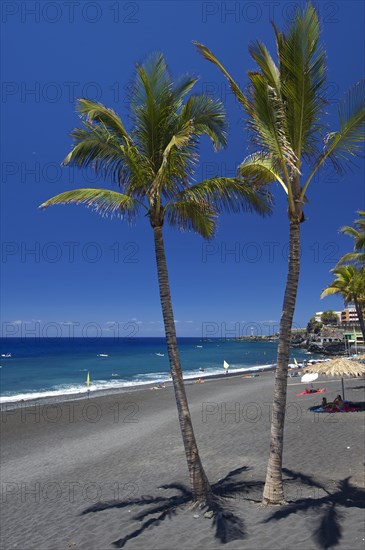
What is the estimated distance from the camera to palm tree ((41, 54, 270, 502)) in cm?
809

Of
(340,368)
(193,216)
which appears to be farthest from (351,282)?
(193,216)

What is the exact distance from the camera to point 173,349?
8.16 meters

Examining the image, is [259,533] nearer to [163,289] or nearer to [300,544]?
[300,544]

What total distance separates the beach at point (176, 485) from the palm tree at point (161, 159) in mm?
1280

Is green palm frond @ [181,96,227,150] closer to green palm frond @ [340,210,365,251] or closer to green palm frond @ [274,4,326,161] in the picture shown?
green palm frond @ [274,4,326,161]

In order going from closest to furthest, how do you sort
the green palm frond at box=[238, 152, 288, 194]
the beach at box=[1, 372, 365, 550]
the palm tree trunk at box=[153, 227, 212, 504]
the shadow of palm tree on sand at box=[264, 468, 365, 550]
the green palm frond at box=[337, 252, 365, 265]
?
the shadow of palm tree on sand at box=[264, 468, 365, 550], the beach at box=[1, 372, 365, 550], the green palm frond at box=[238, 152, 288, 194], the palm tree trunk at box=[153, 227, 212, 504], the green palm frond at box=[337, 252, 365, 265]

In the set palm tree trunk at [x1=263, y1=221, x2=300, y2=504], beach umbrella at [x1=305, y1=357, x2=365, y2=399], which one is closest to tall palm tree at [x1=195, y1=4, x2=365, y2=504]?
palm tree trunk at [x1=263, y1=221, x2=300, y2=504]

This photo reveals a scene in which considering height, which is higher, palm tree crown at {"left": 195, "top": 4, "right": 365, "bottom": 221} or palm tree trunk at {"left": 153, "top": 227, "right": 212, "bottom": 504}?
palm tree crown at {"left": 195, "top": 4, "right": 365, "bottom": 221}

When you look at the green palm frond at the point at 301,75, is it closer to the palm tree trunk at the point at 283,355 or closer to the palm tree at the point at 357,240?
the palm tree trunk at the point at 283,355

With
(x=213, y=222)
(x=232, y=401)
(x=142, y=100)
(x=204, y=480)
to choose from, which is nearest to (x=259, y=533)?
(x=204, y=480)

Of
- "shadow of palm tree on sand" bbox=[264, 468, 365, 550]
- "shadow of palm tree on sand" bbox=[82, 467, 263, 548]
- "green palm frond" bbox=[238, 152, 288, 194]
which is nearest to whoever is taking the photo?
"shadow of palm tree on sand" bbox=[264, 468, 365, 550]

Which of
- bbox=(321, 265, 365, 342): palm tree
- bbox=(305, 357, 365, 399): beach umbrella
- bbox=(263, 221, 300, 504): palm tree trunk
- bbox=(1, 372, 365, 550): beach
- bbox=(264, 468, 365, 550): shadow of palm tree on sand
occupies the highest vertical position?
bbox=(321, 265, 365, 342): palm tree

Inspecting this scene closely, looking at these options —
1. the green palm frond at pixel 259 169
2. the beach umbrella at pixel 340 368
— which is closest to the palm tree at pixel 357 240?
the beach umbrella at pixel 340 368

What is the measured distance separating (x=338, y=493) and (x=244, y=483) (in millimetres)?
2195
